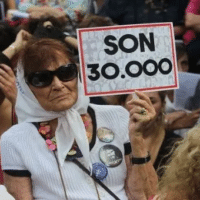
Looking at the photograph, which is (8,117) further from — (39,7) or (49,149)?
(39,7)

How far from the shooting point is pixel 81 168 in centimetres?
272

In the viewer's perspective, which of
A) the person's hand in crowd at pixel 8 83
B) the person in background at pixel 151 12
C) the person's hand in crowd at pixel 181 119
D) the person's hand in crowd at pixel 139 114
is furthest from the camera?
the person in background at pixel 151 12

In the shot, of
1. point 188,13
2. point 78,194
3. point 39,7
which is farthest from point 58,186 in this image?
point 39,7

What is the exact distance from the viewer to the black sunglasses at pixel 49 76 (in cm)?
274

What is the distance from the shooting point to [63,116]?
2828 mm

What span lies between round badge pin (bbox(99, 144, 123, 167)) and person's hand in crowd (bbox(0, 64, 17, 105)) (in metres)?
0.89

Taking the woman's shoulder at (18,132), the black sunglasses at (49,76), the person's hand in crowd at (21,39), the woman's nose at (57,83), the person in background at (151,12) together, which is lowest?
the woman's shoulder at (18,132)

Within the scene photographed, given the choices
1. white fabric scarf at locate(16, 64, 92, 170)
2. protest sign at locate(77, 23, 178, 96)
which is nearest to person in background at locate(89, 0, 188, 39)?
protest sign at locate(77, 23, 178, 96)

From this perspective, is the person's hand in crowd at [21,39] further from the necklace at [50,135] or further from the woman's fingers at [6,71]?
the necklace at [50,135]

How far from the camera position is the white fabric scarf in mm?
2752

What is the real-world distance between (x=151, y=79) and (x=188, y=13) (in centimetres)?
183

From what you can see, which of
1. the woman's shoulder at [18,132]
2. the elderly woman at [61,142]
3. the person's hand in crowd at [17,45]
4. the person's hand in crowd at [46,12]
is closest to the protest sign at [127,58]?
the elderly woman at [61,142]

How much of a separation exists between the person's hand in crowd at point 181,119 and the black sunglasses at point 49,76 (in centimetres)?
144

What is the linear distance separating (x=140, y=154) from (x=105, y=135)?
0.75 feet
